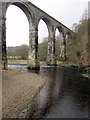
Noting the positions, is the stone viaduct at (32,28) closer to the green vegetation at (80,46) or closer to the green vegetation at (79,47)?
the green vegetation at (79,47)

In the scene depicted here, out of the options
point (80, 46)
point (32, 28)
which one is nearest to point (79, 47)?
point (80, 46)

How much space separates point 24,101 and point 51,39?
3230cm

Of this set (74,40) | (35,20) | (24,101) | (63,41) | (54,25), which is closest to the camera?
(24,101)

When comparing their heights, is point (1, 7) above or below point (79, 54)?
above

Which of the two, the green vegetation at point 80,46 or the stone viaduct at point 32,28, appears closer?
the stone viaduct at point 32,28

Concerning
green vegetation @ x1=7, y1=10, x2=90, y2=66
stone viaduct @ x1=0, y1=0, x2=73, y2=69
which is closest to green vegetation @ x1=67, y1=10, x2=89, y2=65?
green vegetation @ x1=7, y1=10, x2=90, y2=66

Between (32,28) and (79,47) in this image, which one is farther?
(79,47)

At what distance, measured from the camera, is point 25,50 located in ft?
203

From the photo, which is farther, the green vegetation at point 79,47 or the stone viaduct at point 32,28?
the green vegetation at point 79,47

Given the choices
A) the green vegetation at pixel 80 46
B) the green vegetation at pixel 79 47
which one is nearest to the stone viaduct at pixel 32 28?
the green vegetation at pixel 79 47

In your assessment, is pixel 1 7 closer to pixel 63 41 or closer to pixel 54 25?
pixel 54 25

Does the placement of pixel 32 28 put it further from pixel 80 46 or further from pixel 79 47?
pixel 79 47

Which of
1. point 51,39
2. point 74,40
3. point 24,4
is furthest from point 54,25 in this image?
point 24,4

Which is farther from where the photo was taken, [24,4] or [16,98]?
[24,4]
